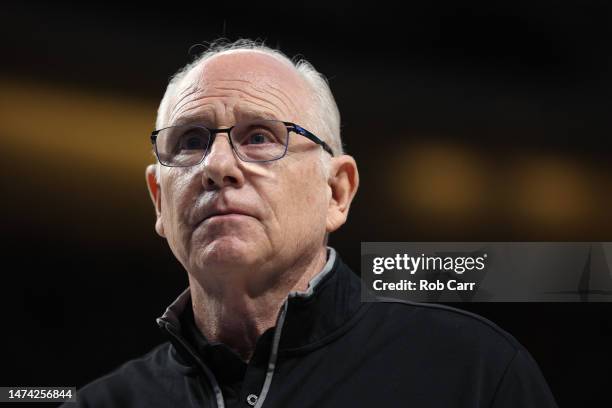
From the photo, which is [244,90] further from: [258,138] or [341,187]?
[341,187]

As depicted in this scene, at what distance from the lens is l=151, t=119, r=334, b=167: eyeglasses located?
1.42m

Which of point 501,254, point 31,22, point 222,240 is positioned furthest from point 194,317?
point 31,22

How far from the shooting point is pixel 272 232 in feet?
4.58

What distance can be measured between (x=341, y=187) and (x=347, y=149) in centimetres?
18

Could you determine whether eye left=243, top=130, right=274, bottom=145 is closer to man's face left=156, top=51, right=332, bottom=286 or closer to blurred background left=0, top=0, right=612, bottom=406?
man's face left=156, top=51, right=332, bottom=286

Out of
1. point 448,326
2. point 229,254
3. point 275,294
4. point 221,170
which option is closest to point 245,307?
point 275,294

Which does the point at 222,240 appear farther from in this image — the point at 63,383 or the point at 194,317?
the point at 63,383

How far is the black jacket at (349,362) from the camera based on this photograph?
1358mm

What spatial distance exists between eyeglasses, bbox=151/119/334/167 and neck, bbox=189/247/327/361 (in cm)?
24

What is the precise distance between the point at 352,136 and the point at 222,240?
22.6 inches

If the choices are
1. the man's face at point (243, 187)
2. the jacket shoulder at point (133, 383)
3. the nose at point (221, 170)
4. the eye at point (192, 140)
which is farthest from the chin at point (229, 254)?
the jacket shoulder at point (133, 383)

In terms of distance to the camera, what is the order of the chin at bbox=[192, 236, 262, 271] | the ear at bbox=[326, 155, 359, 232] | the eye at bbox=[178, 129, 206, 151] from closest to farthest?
the chin at bbox=[192, 236, 262, 271]
the eye at bbox=[178, 129, 206, 151]
the ear at bbox=[326, 155, 359, 232]

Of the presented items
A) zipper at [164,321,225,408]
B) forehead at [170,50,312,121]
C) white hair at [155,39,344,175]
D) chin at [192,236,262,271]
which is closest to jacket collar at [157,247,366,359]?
zipper at [164,321,225,408]

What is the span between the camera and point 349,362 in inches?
55.5
